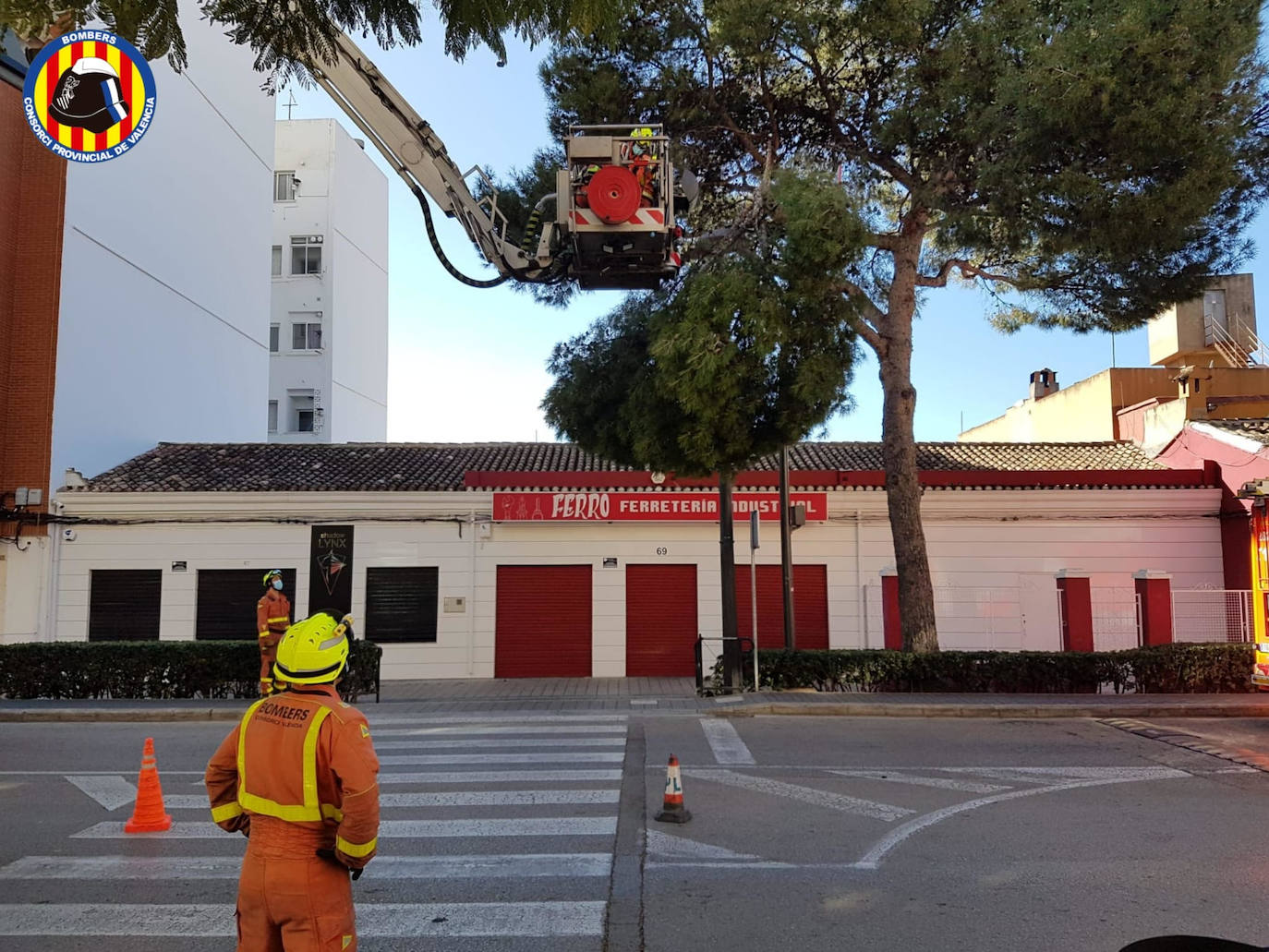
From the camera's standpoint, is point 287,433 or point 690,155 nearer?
point 690,155

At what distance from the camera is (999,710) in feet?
43.4

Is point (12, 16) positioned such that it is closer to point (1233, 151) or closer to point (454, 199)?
point (454, 199)

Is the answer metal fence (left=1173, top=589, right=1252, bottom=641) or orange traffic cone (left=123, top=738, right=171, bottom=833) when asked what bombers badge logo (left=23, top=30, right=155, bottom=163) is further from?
metal fence (left=1173, top=589, right=1252, bottom=641)

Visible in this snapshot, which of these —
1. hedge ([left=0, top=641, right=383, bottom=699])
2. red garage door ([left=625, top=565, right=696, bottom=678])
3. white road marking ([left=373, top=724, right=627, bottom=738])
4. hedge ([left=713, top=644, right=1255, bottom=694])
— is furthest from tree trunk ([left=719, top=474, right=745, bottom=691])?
hedge ([left=0, top=641, right=383, bottom=699])

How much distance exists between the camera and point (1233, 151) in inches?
480

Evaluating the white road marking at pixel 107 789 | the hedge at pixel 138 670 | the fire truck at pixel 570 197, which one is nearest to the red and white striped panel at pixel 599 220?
the fire truck at pixel 570 197

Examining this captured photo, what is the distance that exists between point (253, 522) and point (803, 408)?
1197 centimetres

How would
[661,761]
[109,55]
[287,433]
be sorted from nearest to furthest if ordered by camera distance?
1. [109,55]
2. [661,761]
3. [287,433]

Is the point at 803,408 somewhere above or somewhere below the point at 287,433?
below

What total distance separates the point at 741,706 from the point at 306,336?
27.2m

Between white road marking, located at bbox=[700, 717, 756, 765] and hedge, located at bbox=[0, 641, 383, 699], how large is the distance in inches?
238

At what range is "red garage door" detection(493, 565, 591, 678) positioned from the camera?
19.5m

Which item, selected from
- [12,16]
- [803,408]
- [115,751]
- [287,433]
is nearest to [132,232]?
[287,433]

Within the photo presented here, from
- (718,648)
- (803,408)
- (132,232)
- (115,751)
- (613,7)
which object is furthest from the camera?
(132,232)
